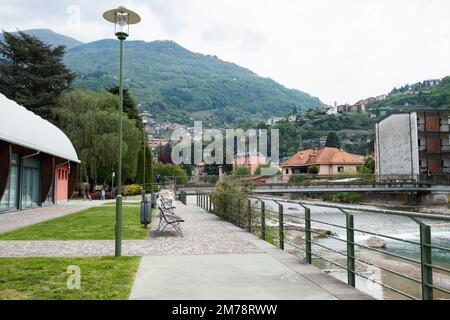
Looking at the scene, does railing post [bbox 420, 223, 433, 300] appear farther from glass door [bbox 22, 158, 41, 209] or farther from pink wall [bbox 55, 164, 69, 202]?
pink wall [bbox 55, 164, 69, 202]

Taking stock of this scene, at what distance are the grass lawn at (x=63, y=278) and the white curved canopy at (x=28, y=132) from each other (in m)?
11.1

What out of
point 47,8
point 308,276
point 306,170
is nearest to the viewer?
point 308,276

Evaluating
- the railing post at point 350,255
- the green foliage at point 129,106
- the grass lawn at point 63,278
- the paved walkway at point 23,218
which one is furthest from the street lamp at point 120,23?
the green foliage at point 129,106

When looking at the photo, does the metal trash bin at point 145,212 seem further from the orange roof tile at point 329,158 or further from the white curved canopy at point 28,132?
the orange roof tile at point 329,158

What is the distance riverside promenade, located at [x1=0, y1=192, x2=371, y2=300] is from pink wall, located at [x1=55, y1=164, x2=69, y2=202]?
22.1 m

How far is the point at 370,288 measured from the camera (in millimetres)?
11305

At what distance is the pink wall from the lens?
31.5 meters

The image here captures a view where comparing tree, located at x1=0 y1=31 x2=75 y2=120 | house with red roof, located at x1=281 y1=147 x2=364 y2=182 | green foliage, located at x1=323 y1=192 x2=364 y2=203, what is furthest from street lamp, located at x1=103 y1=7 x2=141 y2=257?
house with red roof, located at x1=281 y1=147 x2=364 y2=182

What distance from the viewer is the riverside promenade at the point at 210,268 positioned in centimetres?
525

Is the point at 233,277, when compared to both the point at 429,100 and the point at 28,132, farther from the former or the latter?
the point at 429,100

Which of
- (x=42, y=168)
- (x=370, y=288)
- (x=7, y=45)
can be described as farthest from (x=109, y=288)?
(x=7, y=45)

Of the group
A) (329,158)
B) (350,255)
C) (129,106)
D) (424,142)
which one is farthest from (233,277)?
(329,158)

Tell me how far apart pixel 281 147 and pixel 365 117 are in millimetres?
53449
